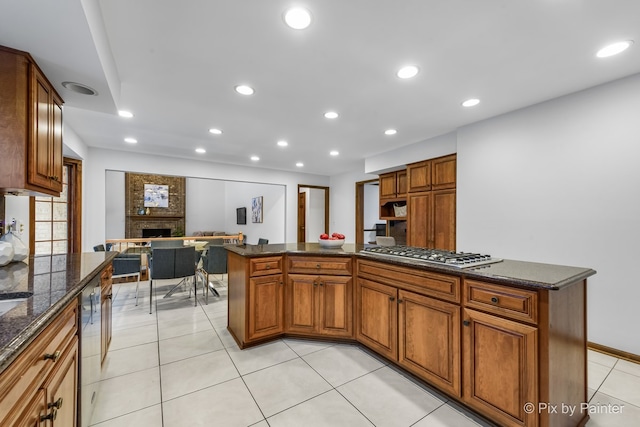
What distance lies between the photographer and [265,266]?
253cm

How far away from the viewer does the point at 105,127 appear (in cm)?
366

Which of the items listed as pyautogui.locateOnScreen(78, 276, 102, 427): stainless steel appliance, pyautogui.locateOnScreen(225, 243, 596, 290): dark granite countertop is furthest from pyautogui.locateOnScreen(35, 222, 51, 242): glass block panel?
pyautogui.locateOnScreen(225, 243, 596, 290): dark granite countertop

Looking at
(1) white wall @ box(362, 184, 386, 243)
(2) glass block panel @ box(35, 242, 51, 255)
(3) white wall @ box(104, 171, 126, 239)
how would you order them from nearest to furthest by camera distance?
(2) glass block panel @ box(35, 242, 51, 255)
(1) white wall @ box(362, 184, 386, 243)
(3) white wall @ box(104, 171, 126, 239)

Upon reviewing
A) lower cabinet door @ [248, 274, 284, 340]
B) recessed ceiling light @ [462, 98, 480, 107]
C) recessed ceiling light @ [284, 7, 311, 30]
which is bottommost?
lower cabinet door @ [248, 274, 284, 340]

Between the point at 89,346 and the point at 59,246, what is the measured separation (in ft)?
11.3

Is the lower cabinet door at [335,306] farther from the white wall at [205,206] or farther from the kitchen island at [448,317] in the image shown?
the white wall at [205,206]

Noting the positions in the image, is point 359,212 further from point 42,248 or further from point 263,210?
point 42,248

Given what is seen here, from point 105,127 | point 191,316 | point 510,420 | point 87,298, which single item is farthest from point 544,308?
point 105,127

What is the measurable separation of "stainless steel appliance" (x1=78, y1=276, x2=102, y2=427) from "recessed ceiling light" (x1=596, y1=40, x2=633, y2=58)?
3.72 meters

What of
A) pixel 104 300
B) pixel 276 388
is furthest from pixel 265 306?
pixel 104 300

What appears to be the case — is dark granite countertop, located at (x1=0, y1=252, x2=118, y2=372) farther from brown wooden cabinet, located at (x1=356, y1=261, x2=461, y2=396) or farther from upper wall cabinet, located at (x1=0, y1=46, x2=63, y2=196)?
brown wooden cabinet, located at (x1=356, y1=261, x2=461, y2=396)

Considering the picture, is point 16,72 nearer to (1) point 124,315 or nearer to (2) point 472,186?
(1) point 124,315

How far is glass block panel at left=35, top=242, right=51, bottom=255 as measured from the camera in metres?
3.48

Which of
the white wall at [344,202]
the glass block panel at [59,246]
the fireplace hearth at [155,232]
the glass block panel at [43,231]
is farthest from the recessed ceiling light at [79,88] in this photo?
the fireplace hearth at [155,232]
